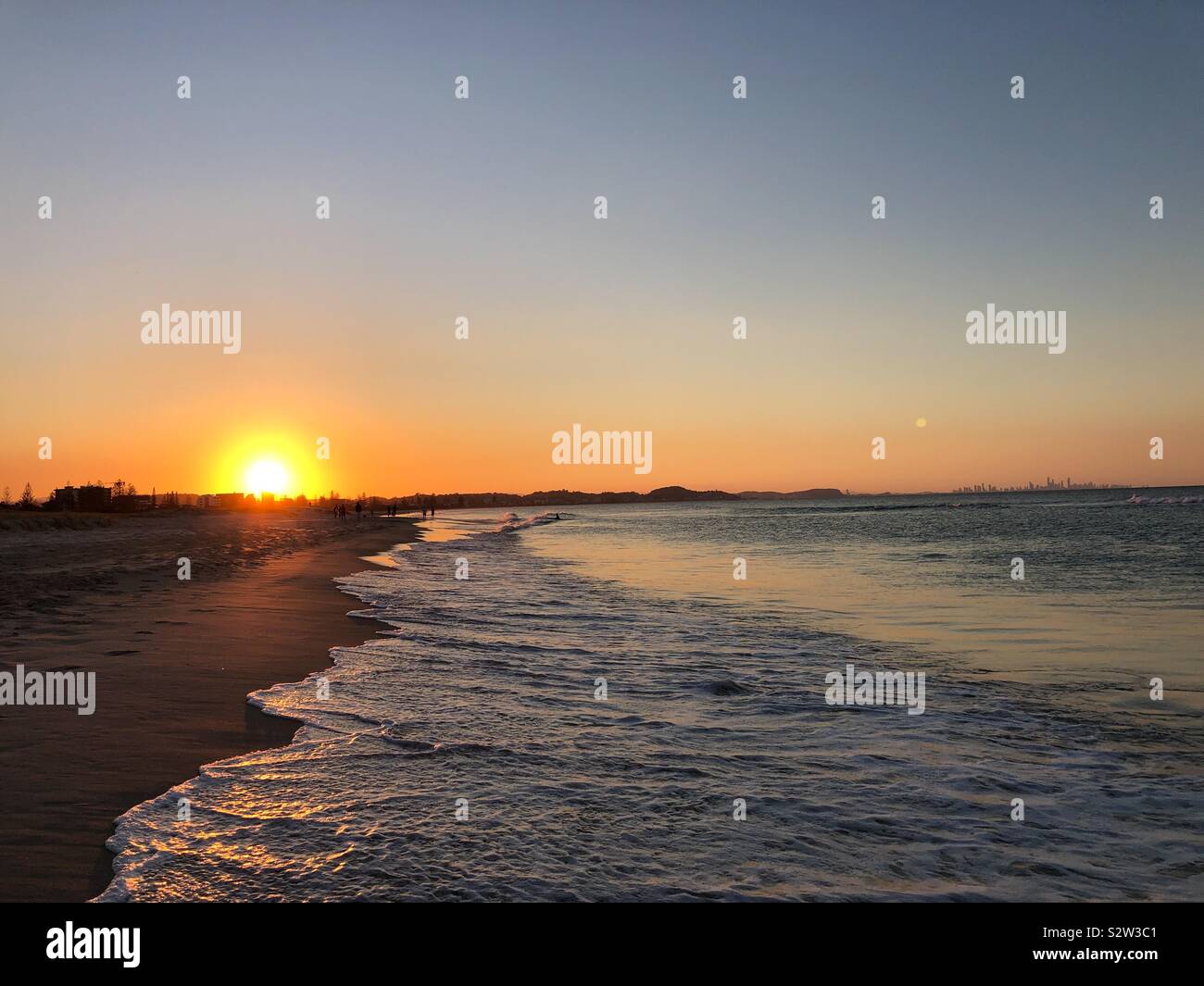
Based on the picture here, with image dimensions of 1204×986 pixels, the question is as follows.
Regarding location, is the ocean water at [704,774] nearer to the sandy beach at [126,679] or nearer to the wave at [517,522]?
the sandy beach at [126,679]

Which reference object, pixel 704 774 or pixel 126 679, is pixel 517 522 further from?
pixel 704 774

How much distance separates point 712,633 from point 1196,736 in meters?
8.32

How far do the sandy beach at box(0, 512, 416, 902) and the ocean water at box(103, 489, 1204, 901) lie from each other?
387mm

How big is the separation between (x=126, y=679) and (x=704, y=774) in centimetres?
750

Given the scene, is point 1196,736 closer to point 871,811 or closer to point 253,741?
point 871,811

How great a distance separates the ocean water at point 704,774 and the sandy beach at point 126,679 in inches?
15.3

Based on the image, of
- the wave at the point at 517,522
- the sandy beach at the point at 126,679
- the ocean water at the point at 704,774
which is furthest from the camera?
the wave at the point at 517,522

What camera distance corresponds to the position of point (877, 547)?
154 ft

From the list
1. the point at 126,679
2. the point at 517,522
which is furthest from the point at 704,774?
the point at 517,522

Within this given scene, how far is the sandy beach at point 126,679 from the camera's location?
5285 millimetres

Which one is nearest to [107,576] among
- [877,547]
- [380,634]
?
[380,634]

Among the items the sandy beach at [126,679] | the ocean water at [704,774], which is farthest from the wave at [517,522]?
the ocean water at [704,774]

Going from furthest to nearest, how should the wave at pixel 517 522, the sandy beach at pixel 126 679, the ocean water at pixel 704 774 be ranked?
the wave at pixel 517 522
the sandy beach at pixel 126 679
the ocean water at pixel 704 774

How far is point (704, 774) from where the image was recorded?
7066mm
